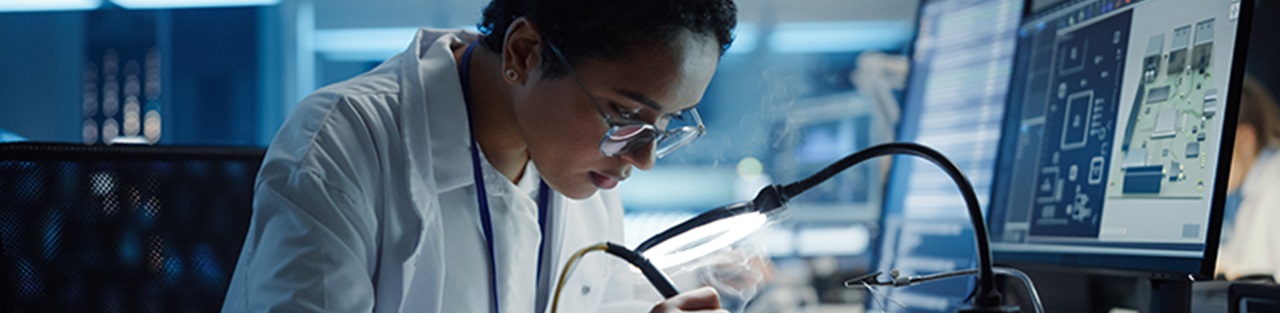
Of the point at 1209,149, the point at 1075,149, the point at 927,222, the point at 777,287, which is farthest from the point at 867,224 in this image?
the point at 1209,149

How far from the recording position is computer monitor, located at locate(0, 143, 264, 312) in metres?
1.00

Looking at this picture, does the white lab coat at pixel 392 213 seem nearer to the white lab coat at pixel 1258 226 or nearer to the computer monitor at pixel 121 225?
the computer monitor at pixel 121 225

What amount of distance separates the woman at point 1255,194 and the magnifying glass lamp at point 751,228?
128 cm

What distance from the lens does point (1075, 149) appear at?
1.02m

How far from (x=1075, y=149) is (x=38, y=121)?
357 cm

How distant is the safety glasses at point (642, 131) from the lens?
998 mm

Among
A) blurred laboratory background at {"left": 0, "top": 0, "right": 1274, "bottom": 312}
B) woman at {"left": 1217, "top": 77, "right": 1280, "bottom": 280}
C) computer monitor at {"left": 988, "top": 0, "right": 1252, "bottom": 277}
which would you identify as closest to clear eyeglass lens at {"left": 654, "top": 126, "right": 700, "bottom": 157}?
computer monitor at {"left": 988, "top": 0, "right": 1252, "bottom": 277}

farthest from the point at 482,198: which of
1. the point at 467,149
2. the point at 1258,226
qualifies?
the point at 1258,226

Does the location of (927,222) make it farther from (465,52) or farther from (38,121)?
(38,121)

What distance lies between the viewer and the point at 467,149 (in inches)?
44.1

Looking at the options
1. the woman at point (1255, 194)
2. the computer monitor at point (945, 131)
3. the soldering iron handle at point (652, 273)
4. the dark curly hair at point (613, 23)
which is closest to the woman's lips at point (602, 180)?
the dark curly hair at point (613, 23)

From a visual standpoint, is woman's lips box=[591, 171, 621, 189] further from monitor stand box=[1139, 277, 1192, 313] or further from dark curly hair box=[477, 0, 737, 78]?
monitor stand box=[1139, 277, 1192, 313]

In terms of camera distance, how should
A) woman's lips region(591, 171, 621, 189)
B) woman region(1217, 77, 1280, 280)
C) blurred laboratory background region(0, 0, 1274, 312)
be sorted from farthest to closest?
blurred laboratory background region(0, 0, 1274, 312)
woman region(1217, 77, 1280, 280)
woman's lips region(591, 171, 621, 189)

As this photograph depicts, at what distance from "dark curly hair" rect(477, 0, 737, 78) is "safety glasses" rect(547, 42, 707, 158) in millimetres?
19
